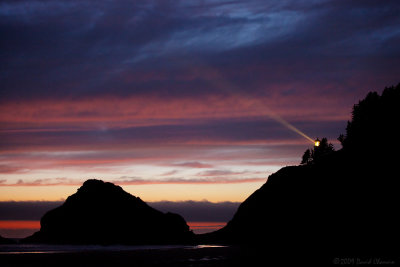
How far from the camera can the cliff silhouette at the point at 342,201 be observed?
292 ft

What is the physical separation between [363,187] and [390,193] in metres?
7.68

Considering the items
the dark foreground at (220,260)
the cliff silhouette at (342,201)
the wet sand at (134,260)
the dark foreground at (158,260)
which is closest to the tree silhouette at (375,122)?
the cliff silhouette at (342,201)

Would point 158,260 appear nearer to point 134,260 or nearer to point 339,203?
point 134,260

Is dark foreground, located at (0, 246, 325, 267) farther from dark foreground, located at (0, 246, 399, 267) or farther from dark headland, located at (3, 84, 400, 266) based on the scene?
dark headland, located at (3, 84, 400, 266)

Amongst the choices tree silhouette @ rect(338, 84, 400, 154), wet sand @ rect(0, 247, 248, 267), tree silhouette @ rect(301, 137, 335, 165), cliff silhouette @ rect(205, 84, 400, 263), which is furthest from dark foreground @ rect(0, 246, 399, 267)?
tree silhouette @ rect(301, 137, 335, 165)

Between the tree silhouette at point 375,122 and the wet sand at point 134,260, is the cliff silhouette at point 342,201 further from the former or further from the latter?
the wet sand at point 134,260

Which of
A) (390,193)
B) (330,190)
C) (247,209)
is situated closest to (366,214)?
(390,193)

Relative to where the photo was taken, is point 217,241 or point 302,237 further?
point 217,241

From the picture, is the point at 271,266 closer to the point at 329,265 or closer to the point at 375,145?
the point at 329,265

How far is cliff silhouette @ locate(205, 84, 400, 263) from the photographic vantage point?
88938 mm

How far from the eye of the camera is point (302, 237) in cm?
11044

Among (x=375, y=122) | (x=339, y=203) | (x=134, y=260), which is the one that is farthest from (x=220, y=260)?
(x=375, y=122)

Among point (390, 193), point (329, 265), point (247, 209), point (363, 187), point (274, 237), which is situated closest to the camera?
point (329, 265)

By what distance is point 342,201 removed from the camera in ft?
331
